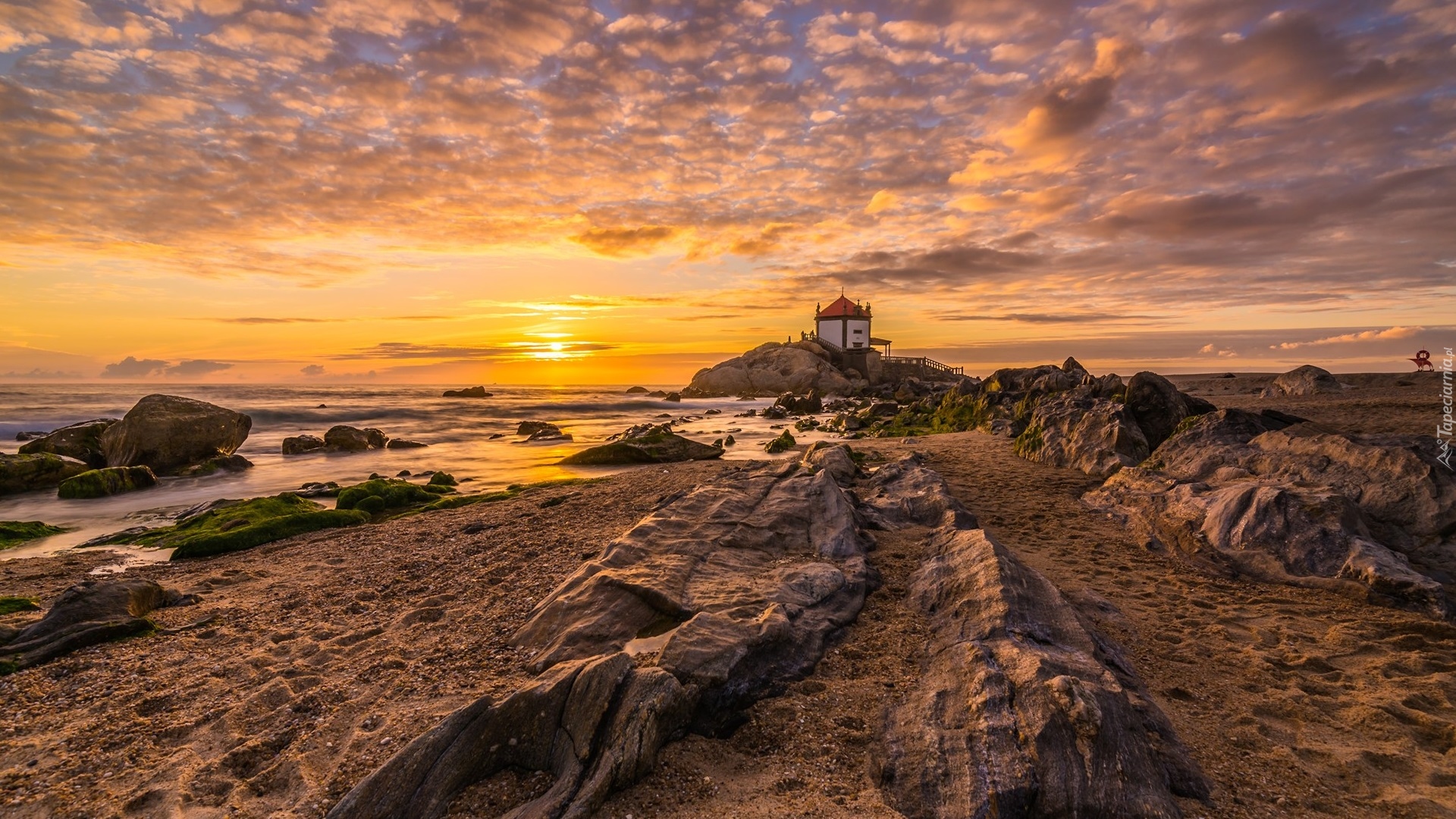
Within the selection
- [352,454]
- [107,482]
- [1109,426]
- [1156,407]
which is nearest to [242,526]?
[107,482]

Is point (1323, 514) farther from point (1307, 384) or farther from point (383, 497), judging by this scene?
point (1307, 384)

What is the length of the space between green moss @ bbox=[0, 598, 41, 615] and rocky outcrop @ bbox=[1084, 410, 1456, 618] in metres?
14.9

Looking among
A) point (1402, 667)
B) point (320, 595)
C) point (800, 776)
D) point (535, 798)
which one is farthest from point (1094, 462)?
point (320, 595)

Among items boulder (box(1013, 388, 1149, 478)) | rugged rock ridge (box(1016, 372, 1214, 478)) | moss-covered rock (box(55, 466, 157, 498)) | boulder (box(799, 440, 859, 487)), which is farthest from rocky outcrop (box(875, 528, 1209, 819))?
moss-covered rock (box(55, 466, 157, 498))

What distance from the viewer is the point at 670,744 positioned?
13.9 ft

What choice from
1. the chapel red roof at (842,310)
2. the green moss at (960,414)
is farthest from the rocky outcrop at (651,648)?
the chapel red roof at (842,310)

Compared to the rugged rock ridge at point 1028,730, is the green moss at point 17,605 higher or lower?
lower

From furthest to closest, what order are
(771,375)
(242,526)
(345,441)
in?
(771,375), (345,441), (242,526)

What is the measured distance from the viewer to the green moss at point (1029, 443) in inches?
637

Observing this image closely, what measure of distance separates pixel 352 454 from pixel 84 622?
21304mm

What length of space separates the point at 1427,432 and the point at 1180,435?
9800 mm

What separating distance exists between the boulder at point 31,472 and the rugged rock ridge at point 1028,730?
78.6 feet

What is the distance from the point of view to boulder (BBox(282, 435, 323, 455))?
2592 cm

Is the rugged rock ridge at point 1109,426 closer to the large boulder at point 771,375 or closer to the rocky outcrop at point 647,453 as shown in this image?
the rocky outcrop at point 647,453
